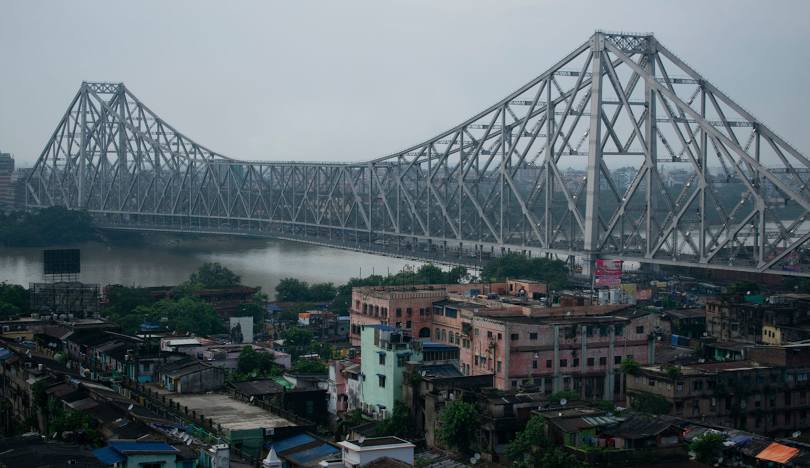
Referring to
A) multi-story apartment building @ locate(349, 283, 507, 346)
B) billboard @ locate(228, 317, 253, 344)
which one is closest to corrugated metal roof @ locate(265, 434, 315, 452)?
multi-story apartment building @ locate(349, 283, 507, 346)

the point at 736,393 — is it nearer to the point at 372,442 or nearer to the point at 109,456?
the point at 372,442

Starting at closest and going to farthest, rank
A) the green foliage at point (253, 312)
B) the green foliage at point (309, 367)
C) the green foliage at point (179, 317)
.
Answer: the green foliage at point (309, 367) < the green foliage at point (179, 317) < the green foliage at point (253, 312)

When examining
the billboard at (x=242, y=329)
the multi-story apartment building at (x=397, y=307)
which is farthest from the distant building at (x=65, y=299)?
the multi-story apartment building at (x=397, y=307)

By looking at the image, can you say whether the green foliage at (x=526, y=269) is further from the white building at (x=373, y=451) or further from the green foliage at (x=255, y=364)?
the white building at (x=373, y=451)

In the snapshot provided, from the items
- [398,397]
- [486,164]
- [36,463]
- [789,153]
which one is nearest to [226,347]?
[398,397]

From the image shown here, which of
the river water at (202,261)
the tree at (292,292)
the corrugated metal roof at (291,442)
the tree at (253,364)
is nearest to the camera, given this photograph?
the corrugated metal roof at (291,442)

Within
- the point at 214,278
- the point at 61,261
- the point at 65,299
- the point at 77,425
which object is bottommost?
the point at 77,425

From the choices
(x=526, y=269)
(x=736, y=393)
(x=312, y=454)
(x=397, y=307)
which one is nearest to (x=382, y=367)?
(x=312, y=454)
